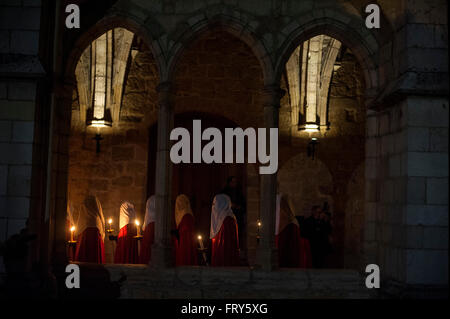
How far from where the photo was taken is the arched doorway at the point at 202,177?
973 centimetres

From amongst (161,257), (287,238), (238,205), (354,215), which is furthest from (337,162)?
(161,257)

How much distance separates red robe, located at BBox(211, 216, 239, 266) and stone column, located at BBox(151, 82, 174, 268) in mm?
843

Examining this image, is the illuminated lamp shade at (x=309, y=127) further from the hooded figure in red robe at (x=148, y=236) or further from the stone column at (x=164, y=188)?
the stone column at (x=164, y=188)

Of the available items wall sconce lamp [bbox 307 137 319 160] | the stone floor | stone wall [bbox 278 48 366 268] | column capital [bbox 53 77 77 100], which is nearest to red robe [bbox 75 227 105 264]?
the stone floor

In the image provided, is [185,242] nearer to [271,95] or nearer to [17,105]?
[271,95]

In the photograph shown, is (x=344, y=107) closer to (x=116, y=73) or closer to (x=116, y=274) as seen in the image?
(x=116, y=73)

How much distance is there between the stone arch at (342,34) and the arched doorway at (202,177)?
10.3ft

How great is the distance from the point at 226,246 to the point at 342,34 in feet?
9.45

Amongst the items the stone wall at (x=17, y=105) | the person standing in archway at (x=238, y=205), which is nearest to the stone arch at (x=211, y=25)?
the stone wall at (x=17, y=105)

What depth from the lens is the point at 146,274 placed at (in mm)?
6340

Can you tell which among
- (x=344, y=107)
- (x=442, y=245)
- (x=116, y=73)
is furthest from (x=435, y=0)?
(x=116, y=73)

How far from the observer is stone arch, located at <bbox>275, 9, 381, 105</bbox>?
6609 millimetres

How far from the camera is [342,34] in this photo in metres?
6.67

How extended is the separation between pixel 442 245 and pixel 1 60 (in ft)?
15.2
